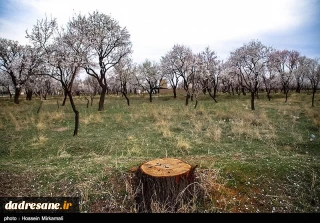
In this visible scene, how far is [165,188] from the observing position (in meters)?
4.42

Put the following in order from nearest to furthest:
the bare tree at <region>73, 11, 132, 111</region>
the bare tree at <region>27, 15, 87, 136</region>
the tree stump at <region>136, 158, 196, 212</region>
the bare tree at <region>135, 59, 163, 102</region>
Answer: the tree stump at <region>136, 158, 196, 212</region>
the bare tree at <region>27, 15, 87, 136</region>
the bare tree at <region>73, 11, 132, 111</region>
the bare tree at <region>135, 59, 163, 102</region>

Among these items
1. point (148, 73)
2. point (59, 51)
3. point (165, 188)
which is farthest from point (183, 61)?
point (165, 188)

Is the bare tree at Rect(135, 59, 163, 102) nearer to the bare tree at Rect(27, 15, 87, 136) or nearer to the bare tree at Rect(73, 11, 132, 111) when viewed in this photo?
the bare tree at Rect(73, 11, 132, 111)

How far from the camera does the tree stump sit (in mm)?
4395

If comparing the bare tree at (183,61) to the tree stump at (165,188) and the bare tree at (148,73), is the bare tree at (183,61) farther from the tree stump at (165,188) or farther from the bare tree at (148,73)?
the tree stump at (165,188)

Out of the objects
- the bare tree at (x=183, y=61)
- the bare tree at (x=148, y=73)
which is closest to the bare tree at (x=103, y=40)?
the bare tree at (x=183, y=61)

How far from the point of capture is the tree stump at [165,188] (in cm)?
439

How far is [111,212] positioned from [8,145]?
945 centimetres

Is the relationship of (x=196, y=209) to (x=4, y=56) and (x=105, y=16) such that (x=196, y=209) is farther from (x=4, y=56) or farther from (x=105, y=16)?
(x=4, y=56)

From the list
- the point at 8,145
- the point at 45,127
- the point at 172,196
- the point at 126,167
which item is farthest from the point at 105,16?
the point at 172,196

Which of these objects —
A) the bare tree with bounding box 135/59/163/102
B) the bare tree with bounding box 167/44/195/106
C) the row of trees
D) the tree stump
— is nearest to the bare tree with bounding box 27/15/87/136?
the row of trees

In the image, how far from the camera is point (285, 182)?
5.08 metres

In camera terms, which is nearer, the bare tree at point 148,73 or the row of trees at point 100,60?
the row of trees at point 100,60

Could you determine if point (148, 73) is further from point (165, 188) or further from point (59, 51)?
point (165, 188)
